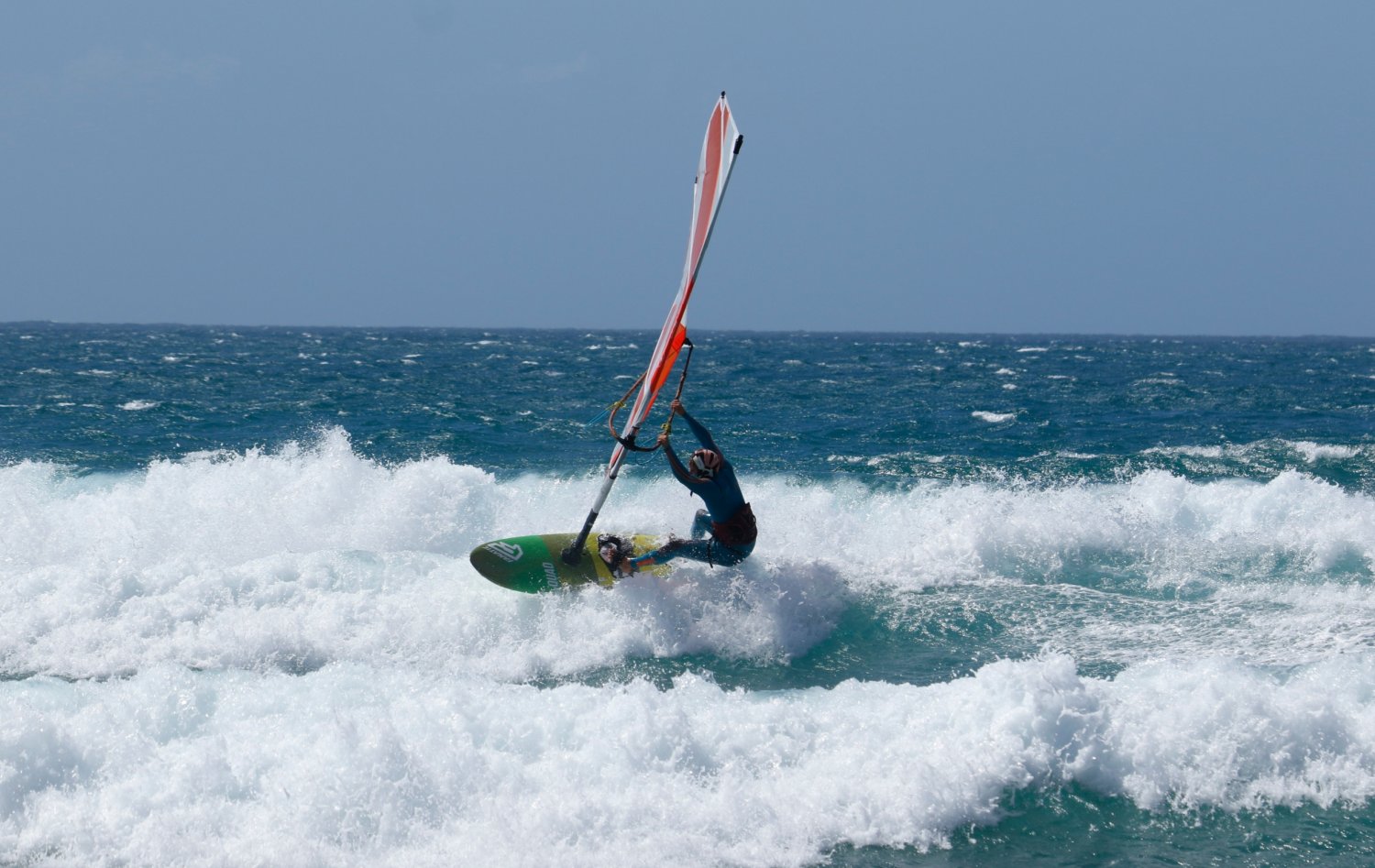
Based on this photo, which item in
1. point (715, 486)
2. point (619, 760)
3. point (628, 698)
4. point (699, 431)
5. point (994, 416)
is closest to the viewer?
point (619, 760)

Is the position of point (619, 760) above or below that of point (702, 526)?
below

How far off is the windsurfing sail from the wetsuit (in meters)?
0.41

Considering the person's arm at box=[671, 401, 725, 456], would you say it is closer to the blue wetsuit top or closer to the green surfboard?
the blue wetsuit top

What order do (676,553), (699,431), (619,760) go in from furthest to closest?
1. (676,553)
2. (699,431)
3. (619,760)

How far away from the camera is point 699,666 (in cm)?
845

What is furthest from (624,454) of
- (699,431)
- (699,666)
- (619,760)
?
(619,760)

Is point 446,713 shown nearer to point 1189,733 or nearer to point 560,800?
point 560,800

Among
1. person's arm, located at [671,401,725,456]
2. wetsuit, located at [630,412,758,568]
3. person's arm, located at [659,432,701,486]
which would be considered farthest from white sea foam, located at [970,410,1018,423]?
person's arm, located at [659,432,701,486]

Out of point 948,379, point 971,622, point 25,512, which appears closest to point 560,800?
point 971,622

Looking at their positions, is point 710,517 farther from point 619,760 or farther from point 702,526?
point 619,760

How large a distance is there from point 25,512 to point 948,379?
26334 millimetres

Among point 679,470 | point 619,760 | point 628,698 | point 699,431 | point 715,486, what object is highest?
point 699,431

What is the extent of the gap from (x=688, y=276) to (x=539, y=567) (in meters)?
2.58

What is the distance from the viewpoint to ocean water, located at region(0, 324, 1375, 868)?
5859 mm
